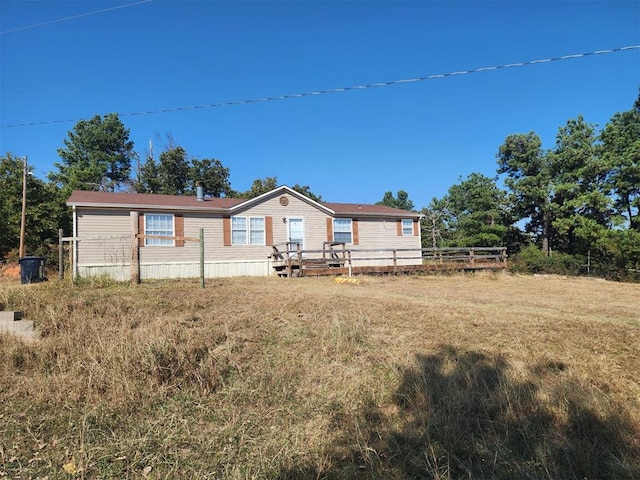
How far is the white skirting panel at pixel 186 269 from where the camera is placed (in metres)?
14.2

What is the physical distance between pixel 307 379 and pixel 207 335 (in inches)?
65.5

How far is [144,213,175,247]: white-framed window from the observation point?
50.2ft

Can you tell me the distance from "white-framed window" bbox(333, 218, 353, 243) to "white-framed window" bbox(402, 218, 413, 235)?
3.17 meters

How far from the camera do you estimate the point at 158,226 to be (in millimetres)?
15617

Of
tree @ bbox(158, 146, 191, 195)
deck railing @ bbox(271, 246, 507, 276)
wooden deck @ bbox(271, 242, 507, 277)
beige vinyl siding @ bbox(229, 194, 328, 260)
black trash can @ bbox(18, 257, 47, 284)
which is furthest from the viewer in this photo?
tree @ bbox(158, 146, 191, 195)

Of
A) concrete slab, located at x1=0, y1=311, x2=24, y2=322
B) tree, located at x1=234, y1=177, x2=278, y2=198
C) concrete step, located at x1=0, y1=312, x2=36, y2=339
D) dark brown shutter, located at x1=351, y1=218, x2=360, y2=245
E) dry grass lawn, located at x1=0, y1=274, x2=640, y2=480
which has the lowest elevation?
dry grass lawn, located at x1=0, y1=274, x2=640, y2=480

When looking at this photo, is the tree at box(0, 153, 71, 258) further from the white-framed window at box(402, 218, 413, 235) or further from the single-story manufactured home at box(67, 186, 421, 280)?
the white-framed window at box(402, 218, 413, 235)

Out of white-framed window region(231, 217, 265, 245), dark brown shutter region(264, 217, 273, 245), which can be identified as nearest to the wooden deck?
dark brown shutter region(264, 217, 273, 245)

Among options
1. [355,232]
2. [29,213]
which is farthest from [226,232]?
[29,213]

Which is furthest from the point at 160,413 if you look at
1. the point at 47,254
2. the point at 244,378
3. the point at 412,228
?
the point at 47,254

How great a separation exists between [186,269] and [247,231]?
300cm

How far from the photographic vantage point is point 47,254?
66.9ft

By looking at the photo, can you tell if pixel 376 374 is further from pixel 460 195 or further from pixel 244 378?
pixel 460 195

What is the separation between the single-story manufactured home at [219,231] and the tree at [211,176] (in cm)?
1999
